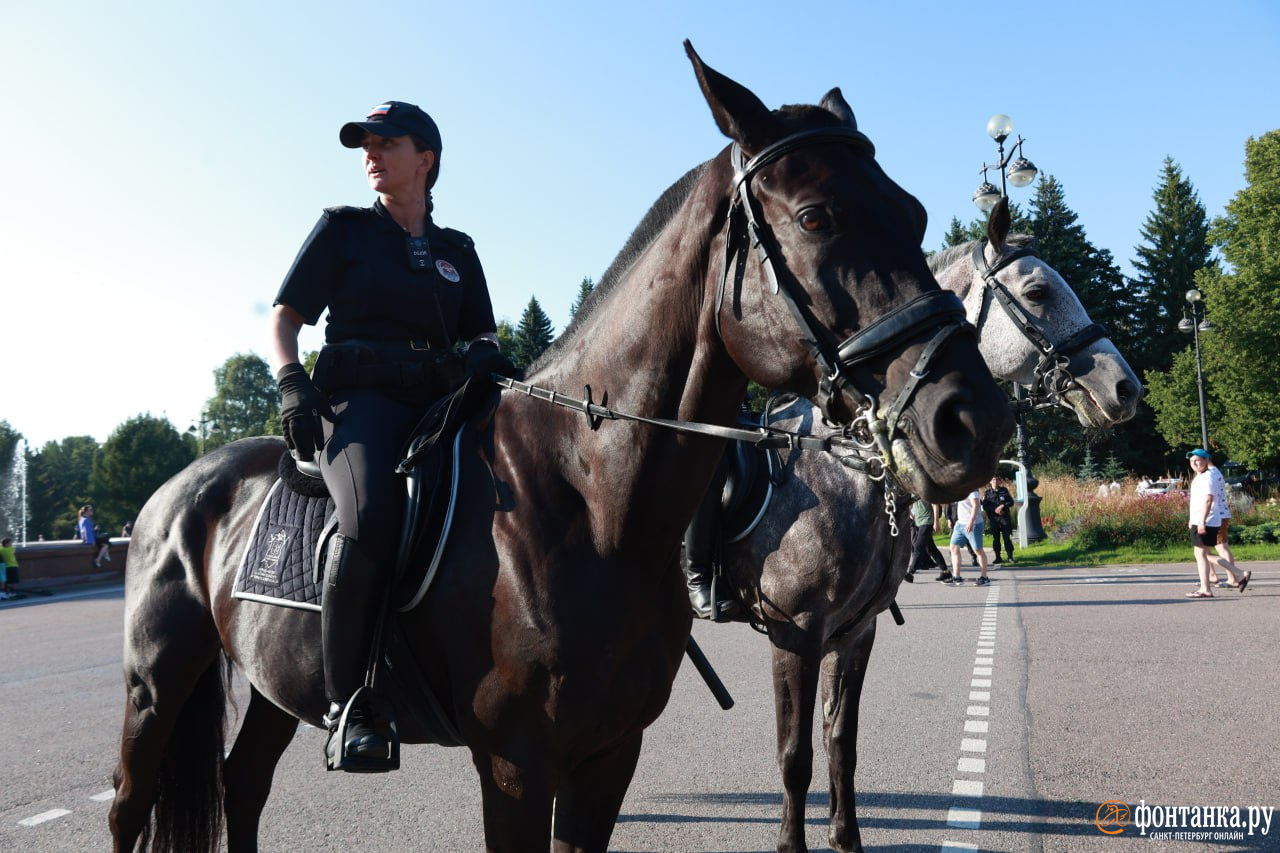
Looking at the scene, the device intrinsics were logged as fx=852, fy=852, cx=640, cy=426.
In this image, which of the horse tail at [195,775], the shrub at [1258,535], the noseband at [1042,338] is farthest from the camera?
the shrub at [1258,535]

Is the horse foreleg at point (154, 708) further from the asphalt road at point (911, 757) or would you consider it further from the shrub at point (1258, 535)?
the shrub at point (1258, 535)

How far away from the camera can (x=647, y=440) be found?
214 centimetres

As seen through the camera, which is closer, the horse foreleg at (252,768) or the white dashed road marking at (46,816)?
the horse foreleg at (252,768)

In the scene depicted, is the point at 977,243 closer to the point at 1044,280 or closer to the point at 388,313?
the point at 1044,280

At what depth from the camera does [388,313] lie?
105 inches

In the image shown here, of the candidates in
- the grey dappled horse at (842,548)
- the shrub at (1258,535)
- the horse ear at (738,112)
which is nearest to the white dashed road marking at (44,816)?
the grey dappled horse at (842,548)

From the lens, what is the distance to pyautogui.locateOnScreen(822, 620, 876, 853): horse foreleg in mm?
4016

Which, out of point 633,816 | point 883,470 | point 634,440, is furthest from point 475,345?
point 633,816

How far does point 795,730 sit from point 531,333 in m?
59.7

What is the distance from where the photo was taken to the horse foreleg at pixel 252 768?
3.39 m

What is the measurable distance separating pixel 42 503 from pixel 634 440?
9478 cm

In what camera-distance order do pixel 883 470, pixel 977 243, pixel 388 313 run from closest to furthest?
pixel 883 470 < pixel 388 313 < pixel 977 243

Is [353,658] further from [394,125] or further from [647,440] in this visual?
[394,125]

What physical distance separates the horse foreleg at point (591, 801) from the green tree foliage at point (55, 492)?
242 ft
